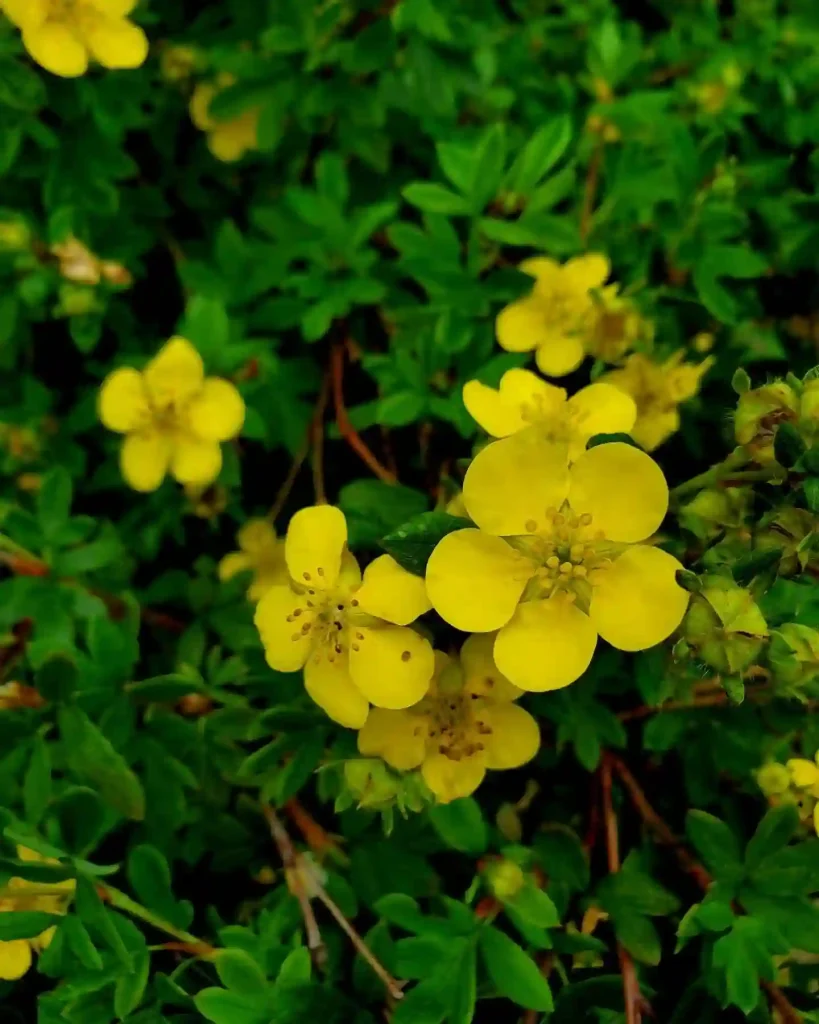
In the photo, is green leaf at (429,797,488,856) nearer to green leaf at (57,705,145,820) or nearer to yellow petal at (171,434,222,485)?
green leaf at (57,705,145,820)

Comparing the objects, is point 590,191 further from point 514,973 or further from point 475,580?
point 514,973

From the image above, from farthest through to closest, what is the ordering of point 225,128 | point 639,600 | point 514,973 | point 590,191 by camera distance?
point 225,128 → point 590,191 → point 514,973 → point 639,600

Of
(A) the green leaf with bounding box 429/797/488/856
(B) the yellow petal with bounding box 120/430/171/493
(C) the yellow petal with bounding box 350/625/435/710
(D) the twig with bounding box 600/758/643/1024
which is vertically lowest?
(D) the twig with bounding box 600/758/643/1024

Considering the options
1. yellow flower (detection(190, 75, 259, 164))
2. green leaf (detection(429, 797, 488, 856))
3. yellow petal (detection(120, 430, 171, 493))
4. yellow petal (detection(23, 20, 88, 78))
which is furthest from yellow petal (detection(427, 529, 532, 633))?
yellow flower (detection(190, 75, 259, 164))

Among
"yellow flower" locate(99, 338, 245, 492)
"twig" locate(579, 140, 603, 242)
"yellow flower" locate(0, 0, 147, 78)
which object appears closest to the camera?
"yellow flower" locate(0, 0, 147, 78)

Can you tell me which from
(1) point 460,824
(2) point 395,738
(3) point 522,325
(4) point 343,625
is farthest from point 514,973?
(3) point 522,325
